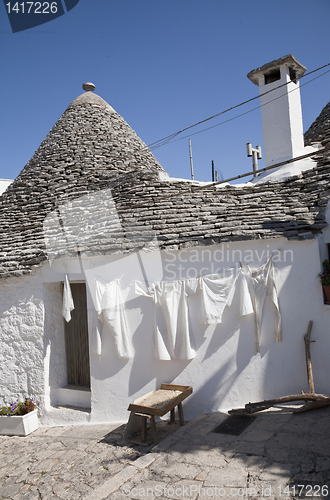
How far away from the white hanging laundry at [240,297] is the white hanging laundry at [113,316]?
6.52ft

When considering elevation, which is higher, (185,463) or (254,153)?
(254,153)

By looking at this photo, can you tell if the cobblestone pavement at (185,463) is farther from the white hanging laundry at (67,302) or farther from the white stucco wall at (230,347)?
the white hanging laundry at (67,302)

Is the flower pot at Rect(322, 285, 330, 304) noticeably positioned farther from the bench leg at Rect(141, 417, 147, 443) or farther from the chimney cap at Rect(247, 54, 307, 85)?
the chimney cap at Rect(247, 54, 307, 85)

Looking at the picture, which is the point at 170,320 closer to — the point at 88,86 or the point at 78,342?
the point at 78,342

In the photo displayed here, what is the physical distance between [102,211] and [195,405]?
4759mm

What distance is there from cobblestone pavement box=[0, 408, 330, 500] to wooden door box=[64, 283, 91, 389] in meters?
1.34

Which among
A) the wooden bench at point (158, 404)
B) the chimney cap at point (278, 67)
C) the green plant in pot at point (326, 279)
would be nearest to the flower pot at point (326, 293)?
the green plant in pot at point (326, 279)

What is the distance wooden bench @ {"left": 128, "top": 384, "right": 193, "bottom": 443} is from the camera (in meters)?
5.67

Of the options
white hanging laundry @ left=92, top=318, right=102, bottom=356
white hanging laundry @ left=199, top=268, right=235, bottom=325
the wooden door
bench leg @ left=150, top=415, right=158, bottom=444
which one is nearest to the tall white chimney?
white hanging laundry @ left=199, top=268, right=235, bottom=325

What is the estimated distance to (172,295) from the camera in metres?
6.70

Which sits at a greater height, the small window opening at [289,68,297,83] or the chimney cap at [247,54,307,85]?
the chimney cap at [247,54,307,85]

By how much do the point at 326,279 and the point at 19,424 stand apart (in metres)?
6.41

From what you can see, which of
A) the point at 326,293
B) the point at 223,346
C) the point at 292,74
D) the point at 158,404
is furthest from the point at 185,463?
the point at 292,74

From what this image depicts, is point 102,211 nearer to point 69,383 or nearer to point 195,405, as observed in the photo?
point 69,383
